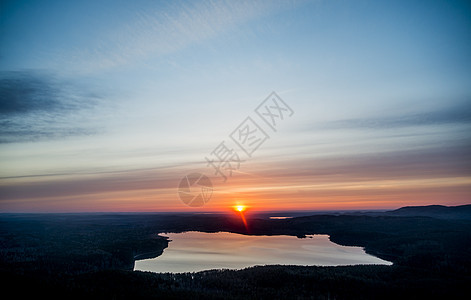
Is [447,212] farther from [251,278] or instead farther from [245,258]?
[251,278]

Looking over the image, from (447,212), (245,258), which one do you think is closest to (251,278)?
(245,258)

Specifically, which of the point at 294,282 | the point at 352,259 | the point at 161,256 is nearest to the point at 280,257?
the point at 352,259

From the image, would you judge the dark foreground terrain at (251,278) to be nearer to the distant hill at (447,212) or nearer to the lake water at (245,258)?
the lake water at (245,258)

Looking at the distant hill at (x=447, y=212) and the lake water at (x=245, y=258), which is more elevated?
the distant hill at (x=447, y=212)

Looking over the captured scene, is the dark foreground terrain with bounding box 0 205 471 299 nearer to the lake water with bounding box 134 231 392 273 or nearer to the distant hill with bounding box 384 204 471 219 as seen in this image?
the lake water with bounding box 134 231 392 273

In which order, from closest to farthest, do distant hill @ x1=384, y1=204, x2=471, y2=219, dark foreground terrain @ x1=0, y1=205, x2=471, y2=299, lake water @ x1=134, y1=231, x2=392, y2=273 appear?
dark foreground terrain @ x1=0, y1=205, x2=471, y2=299 < lake water @ x1=134, y1=231, x2=392, y2=273 < distant hill @ x1=384, y1=204, x2=471, y2=219

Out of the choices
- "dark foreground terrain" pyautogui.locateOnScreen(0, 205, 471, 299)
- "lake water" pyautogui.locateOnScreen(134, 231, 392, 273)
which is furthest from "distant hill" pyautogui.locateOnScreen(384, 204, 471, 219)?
"lake water" pyautogui.locateOnScreen(134, 231, 392, 273)

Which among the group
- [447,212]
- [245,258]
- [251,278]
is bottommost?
[245,258]

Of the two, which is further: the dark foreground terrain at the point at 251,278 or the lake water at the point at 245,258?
the lake water at the point at 245,258

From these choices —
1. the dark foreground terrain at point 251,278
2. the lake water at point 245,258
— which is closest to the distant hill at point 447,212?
the dark foreground terrain at point 251,278

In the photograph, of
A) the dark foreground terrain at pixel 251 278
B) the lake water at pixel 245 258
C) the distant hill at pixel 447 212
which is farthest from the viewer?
the distant hill at pixel 447 212

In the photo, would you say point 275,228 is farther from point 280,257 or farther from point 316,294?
point 316,294
